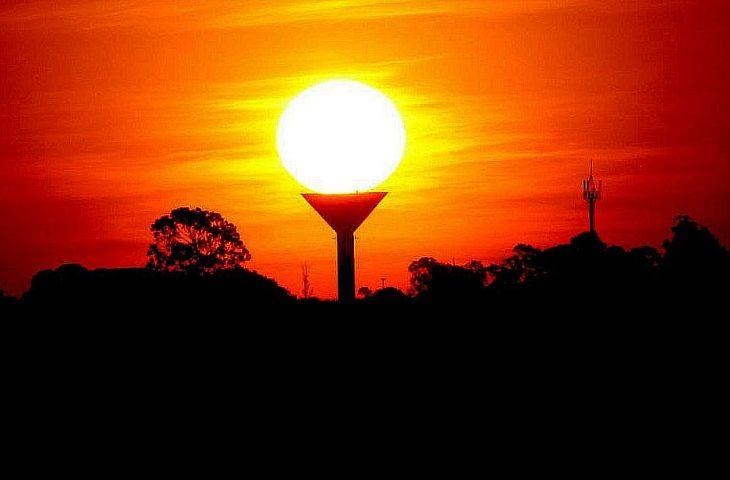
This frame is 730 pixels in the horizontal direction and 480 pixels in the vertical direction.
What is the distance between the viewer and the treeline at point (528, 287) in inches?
2000

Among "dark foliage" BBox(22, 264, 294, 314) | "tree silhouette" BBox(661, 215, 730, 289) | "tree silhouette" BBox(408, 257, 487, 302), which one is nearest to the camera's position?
"dark foliage" BBox(22, 264, 294, 314)

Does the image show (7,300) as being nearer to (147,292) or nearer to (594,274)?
(147,292)

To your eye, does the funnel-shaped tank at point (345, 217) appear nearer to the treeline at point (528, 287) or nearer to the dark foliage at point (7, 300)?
the treeline at point (528, 287)

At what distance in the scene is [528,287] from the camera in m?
69.1

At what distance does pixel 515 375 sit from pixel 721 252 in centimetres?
4233

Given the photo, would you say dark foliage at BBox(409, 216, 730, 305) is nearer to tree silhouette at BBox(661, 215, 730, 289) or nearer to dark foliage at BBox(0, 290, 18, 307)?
tree silhouette at BBox(661, 215, 730, 289)

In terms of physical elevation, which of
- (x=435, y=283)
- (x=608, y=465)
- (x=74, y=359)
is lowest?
(x=608, y=465)

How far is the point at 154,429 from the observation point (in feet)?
115

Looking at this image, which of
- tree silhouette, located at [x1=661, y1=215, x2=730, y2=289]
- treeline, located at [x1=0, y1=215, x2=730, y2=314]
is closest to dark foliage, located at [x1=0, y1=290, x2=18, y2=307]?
treeline, located at [x1=0, y1=215, x2=730, y2=314]

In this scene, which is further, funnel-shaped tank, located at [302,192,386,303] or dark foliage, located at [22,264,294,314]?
funnel-shaped tank, located at [302,192,386,303]

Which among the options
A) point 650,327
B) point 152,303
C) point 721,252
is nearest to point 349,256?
point 721,252

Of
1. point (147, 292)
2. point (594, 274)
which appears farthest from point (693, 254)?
point (147, 292)

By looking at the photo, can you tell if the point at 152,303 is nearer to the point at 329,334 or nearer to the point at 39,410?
the point at 329,334

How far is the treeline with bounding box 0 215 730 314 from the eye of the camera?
5081cm
